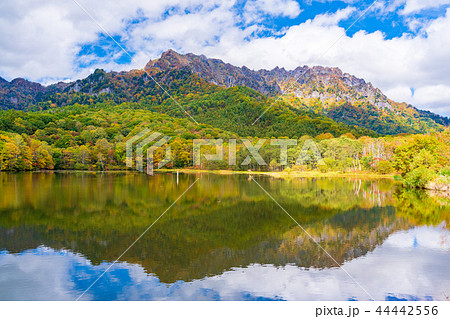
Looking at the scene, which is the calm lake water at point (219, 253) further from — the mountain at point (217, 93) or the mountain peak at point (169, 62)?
the mountain peak at point (169, 62)

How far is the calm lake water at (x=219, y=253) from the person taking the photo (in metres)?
6.47

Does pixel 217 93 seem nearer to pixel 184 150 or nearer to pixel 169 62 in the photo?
pixel 169 62

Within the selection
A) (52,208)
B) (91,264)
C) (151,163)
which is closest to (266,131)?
(151,163)

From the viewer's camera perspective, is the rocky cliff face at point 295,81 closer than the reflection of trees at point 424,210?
No

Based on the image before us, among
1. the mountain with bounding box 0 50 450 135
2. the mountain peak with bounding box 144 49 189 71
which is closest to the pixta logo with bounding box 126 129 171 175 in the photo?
the mountain with bounding box 0 50 450 135

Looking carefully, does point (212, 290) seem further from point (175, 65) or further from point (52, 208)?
point (175, 65)

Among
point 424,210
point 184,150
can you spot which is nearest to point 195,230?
point 424,210

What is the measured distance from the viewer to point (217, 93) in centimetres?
12781

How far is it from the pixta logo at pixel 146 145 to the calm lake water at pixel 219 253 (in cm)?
4111

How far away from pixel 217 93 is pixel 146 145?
225 feet

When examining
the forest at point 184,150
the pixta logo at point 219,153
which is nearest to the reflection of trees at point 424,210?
the forest at point 184,150

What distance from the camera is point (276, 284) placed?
6.79 metres

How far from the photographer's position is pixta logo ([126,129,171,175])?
58.1 metres
